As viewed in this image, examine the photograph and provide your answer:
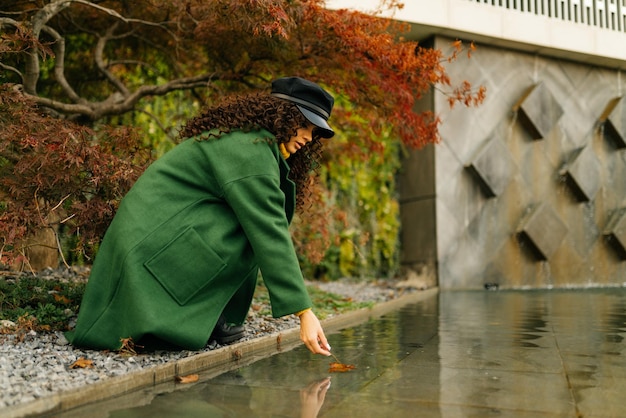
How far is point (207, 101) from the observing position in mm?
5820

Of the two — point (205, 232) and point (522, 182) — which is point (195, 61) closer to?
point (205, 232)

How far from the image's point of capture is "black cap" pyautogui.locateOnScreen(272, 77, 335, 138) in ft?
9.70

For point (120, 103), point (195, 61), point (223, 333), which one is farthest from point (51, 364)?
point (195, 61)

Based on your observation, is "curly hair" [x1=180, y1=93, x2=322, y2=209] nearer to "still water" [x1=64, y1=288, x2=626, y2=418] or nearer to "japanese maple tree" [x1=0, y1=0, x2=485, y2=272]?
"japanese maple tree" [x1=0, y1=0, x2=485, y2=272]

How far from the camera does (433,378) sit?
A: 2711 millimetres

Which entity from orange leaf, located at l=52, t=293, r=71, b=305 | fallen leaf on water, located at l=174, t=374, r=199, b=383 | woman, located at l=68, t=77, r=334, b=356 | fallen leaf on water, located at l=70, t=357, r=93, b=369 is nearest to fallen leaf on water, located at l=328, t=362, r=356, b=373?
woman, located at l=68, t=77, r=334, b=356

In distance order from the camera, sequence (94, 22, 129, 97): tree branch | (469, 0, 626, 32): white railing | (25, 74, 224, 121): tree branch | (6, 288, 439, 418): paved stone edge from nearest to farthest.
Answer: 1. (6, 288, 439, 418): paved stone edge
2. (25, 74, 224, 121): tree branch
3. (94, 22, 129, 97): tree branch
4. (469, 0, 626, 32): white railing

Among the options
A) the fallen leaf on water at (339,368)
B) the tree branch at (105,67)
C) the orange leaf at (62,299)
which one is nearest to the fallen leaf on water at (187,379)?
the fallen leaf on water at (339,368)

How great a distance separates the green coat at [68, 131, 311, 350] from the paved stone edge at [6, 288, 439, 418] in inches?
5.5

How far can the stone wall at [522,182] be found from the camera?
8406mm

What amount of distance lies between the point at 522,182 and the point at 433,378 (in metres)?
6.63

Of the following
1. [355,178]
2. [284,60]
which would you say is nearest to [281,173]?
[284,60]

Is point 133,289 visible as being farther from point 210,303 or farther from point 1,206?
point 1,206

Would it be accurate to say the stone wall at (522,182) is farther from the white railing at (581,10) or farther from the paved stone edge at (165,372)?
the paved stone edge at (165,372)
